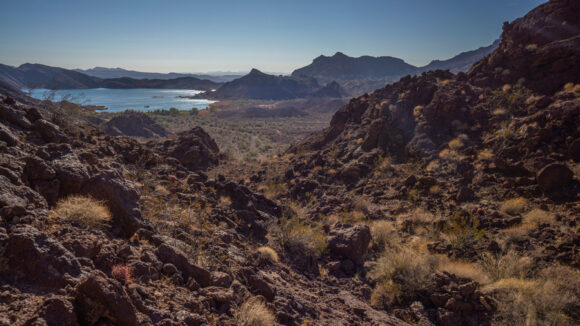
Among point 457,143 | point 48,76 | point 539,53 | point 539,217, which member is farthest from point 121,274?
point 48,76

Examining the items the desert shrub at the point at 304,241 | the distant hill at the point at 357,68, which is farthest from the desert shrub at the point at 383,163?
the distant hill at the point at 357,68

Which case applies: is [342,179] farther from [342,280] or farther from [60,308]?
[60,308]

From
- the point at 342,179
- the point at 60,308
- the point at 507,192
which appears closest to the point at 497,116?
the point at 507,192


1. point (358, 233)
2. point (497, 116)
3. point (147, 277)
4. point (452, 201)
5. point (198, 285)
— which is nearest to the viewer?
point (147, 277)

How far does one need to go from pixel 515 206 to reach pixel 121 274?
296 inches

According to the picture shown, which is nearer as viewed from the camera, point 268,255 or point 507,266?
point 507,266

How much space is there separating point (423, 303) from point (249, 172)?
10816 mm

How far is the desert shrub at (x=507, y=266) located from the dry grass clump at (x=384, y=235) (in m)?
1.70

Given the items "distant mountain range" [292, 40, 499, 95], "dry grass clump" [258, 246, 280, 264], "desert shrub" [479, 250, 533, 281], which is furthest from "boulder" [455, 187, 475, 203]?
"distant mountain range" [292, 40, 499, 95]

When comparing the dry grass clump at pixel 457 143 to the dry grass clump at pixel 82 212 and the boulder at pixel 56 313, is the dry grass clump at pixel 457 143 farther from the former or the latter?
the boulder at pixel 56 313

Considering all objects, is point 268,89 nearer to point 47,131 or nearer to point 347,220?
point 347,220

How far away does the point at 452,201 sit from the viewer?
712 cm

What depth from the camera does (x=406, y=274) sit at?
4.38 metres

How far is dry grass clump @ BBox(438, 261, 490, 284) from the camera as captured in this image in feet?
13.3
